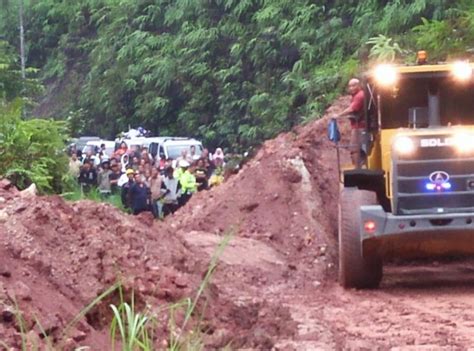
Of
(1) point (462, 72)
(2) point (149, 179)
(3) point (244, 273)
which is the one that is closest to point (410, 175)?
(1) point (462, 72)

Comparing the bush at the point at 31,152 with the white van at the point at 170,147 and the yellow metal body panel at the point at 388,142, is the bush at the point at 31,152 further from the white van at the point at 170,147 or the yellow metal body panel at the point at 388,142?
the white van at the point at 170,147

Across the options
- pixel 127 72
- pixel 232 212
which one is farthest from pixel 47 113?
pixel 232 212

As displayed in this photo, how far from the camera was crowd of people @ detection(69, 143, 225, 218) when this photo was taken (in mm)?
23031

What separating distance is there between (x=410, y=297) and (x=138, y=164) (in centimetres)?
1433

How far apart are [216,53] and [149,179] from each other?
18939 millimetres

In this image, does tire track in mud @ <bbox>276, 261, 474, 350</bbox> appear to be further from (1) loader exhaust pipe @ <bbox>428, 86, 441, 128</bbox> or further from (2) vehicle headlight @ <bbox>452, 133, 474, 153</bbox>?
(1) loader exhaust pipe @ <bbox>428, 86, 441, 128</bbox>

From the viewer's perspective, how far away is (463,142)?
13523 mm

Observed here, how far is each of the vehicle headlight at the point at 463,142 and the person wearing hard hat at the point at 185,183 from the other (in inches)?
447

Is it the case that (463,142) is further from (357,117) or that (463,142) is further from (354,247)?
(357,117)

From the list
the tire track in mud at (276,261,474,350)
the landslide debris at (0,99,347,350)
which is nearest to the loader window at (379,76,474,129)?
the tire track in mud at (276,261,474,350)

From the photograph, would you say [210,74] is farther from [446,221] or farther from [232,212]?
[446,221]

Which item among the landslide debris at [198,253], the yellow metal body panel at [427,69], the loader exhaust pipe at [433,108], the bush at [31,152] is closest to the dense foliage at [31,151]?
the bush at [31,152]

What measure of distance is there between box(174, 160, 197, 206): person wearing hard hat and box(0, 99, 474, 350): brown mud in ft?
13.7

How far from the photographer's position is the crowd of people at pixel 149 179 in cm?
2303
